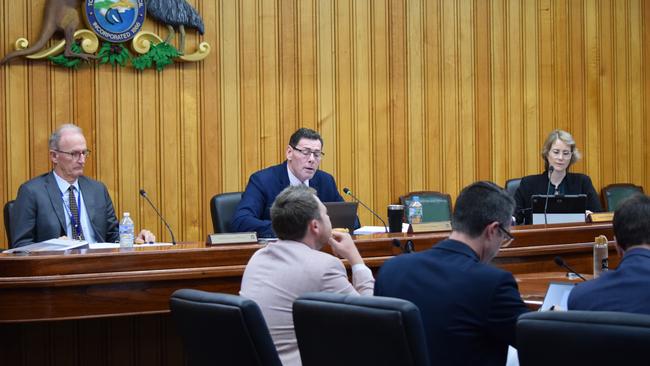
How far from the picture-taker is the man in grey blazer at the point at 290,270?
294 centimetres

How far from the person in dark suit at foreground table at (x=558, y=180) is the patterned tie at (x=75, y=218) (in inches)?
110

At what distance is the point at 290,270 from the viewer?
9.72ft

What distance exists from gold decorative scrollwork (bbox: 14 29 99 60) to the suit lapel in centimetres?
130

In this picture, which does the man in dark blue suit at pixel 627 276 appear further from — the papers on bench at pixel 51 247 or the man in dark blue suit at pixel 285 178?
the man in dark blue suit at pixel 285 178

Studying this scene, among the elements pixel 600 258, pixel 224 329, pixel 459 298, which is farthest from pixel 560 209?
pixel 224 329

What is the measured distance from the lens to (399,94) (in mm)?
7203

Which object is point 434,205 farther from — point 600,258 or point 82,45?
point 600,258

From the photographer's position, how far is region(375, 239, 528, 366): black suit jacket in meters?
2.46

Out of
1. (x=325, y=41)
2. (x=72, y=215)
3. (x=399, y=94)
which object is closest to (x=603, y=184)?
(x=399, y=94)

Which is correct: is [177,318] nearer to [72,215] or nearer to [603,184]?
[72,215]

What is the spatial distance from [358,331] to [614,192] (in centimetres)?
606

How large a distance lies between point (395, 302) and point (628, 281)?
681mm

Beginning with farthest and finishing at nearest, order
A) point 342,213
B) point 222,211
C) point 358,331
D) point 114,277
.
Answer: point 222,211 < point 342,213 < point 114,277 < point 358,331

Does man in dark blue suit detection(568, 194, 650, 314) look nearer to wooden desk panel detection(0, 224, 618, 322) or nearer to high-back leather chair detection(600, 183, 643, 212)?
wooden desk panel detection(0, 224, 618, 322)
